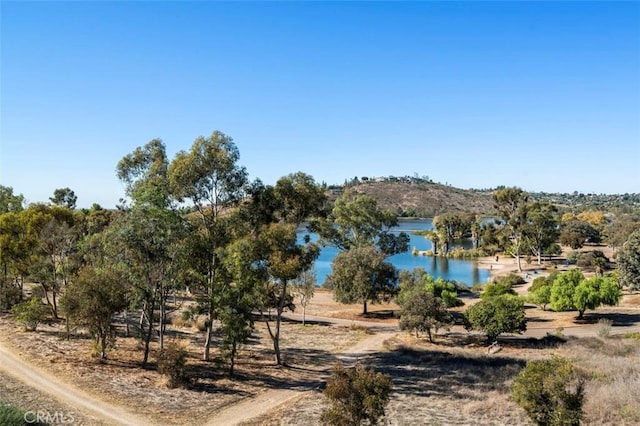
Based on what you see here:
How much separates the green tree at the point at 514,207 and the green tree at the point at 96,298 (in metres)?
63.1

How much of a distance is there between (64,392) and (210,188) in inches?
419

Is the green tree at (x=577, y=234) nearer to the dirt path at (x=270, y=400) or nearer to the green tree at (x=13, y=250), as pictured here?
the dirt path at (x=270, y=400)

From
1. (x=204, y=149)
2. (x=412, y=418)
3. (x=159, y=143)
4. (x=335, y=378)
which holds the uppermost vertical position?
(x=159, y=143)

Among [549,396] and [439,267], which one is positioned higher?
[439,267]

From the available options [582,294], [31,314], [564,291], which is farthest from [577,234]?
[31,314]

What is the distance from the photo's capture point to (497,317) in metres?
30.3

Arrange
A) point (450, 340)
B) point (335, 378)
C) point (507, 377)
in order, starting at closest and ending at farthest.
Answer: point (335, 378), point (507, 377), point (450, 340)

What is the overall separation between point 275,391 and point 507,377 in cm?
1161

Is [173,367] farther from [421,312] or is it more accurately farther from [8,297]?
[8,297]

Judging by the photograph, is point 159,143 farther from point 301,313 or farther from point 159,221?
point 301,313

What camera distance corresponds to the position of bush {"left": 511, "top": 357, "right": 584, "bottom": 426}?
14375mm

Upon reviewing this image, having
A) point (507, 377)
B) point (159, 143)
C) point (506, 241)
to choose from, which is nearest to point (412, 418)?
point (507, 377)

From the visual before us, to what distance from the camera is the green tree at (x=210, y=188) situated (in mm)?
22125

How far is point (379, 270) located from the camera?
39562 mm
